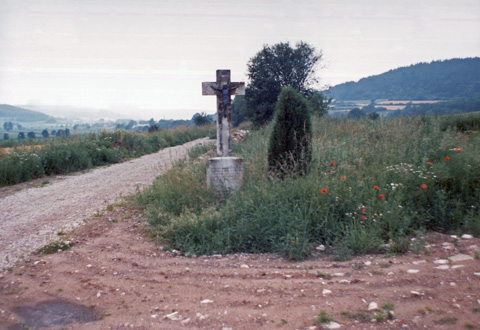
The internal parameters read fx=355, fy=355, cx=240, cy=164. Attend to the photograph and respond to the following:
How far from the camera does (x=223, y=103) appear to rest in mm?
6973

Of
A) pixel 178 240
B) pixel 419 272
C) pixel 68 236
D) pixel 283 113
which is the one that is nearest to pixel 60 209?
pixel 68 236

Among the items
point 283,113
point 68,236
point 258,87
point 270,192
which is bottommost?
point 68,236

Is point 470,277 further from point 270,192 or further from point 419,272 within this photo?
point 270,192

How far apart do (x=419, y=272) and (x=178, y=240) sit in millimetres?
2908

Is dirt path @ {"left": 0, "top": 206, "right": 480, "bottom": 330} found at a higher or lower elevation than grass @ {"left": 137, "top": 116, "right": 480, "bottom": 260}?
lower

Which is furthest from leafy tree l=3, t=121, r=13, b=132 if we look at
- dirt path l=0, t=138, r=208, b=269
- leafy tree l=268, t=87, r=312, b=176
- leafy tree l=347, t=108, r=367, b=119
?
leafy tree l=268, t=87, r=312, b=176

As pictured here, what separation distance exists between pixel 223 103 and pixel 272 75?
17.5m

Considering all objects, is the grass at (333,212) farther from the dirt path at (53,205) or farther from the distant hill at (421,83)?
the distant hill at (421,83)

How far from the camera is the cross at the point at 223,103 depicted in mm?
6926

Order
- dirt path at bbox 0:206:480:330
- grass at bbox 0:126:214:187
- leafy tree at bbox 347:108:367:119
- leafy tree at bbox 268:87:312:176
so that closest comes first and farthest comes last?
1. dirt path at bbox 0:206:480:330
2. leafy tree at bbox 268:87:312:176
3. grass at bbox 0:126:214:187
4. leafy tree at bbox 347:108:367:119

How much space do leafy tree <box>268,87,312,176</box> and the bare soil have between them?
249 centimetres

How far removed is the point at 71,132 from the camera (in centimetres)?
1666

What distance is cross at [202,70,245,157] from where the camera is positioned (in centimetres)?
693

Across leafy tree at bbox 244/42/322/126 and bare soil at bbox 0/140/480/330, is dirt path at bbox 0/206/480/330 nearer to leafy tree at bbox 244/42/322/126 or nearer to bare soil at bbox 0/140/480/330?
bare soil at bbox 0/140/480/330
